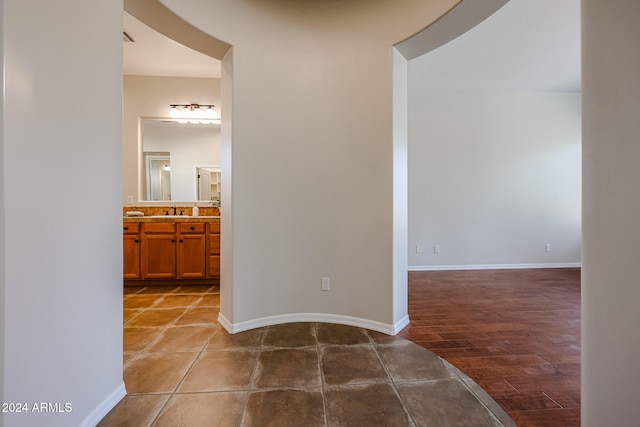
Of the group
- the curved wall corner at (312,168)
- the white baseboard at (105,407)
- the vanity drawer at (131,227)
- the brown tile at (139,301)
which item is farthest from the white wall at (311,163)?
the vanity drawer at (131,227)

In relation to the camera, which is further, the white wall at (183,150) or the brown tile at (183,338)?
the white wall at (183,150)

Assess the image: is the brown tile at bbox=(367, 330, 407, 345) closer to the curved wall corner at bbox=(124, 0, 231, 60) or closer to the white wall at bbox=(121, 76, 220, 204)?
the curved wall corner at bbox=(124, 0, 231, 60)

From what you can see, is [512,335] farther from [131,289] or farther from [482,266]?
[131,289]

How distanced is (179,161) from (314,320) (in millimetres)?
3180

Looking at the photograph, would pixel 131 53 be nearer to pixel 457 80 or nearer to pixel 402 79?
pixel 402 79

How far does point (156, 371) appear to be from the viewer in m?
1.77

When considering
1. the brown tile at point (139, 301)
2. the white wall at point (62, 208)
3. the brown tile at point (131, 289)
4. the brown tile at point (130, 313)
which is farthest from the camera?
the brown tile at point (131, 289)

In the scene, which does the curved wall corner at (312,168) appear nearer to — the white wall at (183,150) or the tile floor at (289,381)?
the tile floor at (289,381)

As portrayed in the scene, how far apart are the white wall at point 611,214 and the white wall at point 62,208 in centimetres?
208

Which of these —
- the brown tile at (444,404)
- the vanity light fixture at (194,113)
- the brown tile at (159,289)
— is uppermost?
the vanity light fixture at (194,113)

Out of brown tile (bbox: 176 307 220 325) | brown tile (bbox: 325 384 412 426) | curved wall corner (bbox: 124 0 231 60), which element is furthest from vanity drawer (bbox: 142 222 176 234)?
brown tile (bbox: 325 384 412 426)

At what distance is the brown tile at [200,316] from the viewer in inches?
99.6

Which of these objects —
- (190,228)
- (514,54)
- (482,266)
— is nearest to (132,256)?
(190,228)

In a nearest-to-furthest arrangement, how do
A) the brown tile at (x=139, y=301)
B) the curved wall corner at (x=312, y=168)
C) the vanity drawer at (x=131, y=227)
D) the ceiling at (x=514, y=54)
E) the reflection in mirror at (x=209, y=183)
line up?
the curved wall corner at (x=312, y=168) < the ceiling at (x=514, y=54) < the brown tile at (x=139, y=301) < the vanity drawer at (x=131, y=227) < the reflection in mirror at (x=209, y=183)
